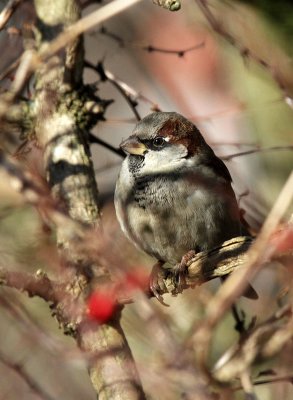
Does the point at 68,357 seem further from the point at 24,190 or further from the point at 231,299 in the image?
the point at 231,299

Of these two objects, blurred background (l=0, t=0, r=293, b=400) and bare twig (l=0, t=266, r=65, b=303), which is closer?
bare twig (l=0, t=266, r=65, b=303)

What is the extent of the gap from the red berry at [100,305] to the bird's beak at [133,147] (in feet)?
3.18

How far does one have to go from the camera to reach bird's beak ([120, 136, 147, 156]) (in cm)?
412

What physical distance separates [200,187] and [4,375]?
1.37 m

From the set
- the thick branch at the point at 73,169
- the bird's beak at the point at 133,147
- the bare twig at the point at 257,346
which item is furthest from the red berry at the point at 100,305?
the bird's beak at the point at 133,147

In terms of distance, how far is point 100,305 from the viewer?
3.36 m

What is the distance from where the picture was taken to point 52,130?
415 cm

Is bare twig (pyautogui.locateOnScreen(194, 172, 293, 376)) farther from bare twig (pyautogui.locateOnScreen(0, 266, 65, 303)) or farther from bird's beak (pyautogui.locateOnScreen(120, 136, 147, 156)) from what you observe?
bird's beak (pyautogui.locateOnScreen(120, 136, 147, 156))

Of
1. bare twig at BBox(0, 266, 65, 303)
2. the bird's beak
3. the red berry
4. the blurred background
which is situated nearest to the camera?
bare twig at BBox(0, 266, 65, 303)

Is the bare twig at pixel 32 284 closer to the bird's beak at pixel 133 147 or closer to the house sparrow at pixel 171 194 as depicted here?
the house sparrow at pixel 171 194

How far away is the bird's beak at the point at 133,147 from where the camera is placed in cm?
412

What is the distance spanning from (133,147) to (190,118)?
589 millimetres

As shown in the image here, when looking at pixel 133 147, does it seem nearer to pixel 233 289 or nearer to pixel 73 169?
pixel 73 169

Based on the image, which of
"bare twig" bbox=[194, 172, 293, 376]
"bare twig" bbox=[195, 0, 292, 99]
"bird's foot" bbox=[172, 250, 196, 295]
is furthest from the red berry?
"bare twig" bbox=[194, 172, 293, 376]
